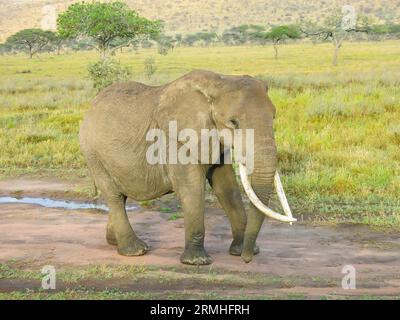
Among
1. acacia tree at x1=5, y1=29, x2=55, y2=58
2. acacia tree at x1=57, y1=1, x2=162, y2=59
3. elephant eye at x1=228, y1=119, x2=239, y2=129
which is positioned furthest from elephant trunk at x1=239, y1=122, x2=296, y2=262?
acacia tree at x1=5, y1=29, x2=55, y2=58

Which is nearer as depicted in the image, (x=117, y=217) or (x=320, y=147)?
(x=117, y=217)

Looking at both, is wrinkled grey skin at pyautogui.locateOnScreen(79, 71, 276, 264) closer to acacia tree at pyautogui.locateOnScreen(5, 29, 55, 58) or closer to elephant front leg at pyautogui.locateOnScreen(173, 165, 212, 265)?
elephant front leg at pyautogui.locateOnScreen(173, 165, 212, 265)

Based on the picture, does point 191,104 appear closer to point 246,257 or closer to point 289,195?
point 246,257

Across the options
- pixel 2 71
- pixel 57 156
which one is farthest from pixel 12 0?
pixel 57 156

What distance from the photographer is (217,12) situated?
378 feet

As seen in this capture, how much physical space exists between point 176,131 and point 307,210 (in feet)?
10.2

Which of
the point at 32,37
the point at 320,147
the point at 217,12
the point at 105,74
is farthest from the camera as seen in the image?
the point at 217,12

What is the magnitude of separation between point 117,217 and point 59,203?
289 cm

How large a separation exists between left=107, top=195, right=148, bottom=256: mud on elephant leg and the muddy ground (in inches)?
3.7

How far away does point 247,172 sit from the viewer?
5.93 meters

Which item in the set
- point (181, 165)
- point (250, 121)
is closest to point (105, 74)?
point (181, 165)

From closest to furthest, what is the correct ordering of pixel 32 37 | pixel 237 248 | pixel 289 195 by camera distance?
1. pixel 237 248
2. pixel 289 195
3. pixel 32 37

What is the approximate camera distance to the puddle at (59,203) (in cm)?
946
